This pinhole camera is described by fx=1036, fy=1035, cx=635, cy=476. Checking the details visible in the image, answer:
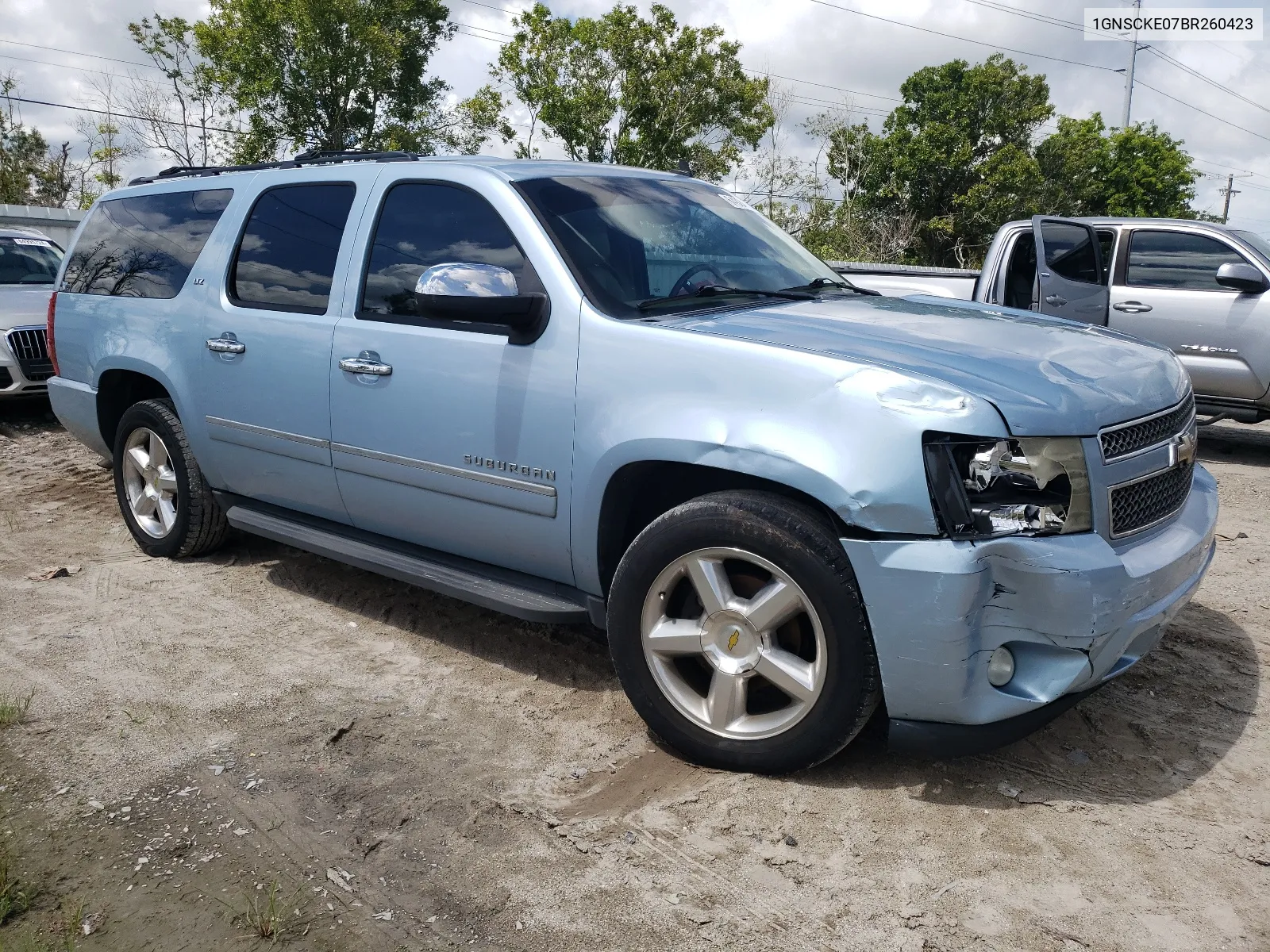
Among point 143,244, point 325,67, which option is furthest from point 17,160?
point 143,244

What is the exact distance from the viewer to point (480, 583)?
144 inches

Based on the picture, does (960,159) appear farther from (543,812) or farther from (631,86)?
(543,812)

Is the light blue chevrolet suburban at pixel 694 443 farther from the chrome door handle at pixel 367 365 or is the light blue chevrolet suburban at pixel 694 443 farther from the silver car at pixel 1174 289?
the silver car at pixel 1174 289

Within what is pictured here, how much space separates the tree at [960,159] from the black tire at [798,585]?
30102 mm

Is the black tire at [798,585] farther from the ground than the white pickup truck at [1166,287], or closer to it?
closer to it

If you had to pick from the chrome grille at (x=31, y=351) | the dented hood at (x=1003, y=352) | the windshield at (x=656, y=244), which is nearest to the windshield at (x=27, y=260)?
the chrome grille at (x=31, y=351)

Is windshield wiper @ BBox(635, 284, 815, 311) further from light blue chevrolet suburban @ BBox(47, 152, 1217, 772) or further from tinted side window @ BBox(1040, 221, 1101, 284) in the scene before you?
tinted side window @ BBox(1040, 221, 1101, 284)

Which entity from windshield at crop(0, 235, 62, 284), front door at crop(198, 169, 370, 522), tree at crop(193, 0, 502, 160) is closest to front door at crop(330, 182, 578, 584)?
front door at crop(198, 169, 370, 522)

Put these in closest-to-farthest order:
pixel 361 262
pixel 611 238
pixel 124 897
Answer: pixel 124 897, pixel 611 238, pixel 361 262

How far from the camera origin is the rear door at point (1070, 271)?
25.8 ft

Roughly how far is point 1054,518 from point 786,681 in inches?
33.2

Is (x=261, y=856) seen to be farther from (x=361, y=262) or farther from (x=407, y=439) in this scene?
(x=361, y=262)

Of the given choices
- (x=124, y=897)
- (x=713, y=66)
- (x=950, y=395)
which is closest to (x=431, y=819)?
(x=124, y=897)

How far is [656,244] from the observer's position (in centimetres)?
374
